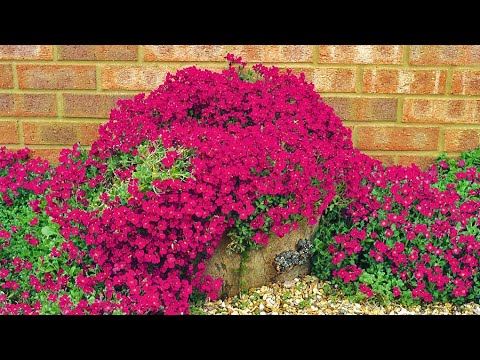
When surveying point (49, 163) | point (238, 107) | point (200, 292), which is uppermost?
point (238, 107)

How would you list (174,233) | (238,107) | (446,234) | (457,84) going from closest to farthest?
(174,233), (446,234), (238,107), (457,84)

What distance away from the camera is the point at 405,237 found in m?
3.21

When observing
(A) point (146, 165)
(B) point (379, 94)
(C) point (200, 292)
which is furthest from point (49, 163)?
(B) point (379, 94)

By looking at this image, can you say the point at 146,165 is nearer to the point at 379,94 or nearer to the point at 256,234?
the point at 256,234

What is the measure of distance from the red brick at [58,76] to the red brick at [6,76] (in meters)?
0.05

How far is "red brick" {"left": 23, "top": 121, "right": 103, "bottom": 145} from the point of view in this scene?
3.98 metres

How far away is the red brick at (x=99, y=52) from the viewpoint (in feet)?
12.6

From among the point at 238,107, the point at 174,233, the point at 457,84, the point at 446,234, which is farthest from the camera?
the point at 457,84

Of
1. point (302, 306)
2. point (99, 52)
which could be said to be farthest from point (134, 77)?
point (302, 306)

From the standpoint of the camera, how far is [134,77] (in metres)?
3.88

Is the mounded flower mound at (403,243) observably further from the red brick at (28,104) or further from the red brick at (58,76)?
the red brick at (28,104)

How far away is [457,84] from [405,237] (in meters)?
1.23

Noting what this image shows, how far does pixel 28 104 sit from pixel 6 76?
0.22 metres

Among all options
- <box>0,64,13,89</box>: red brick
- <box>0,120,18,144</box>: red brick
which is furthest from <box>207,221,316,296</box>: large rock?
<box>0,64,13,89</box>: red brick
